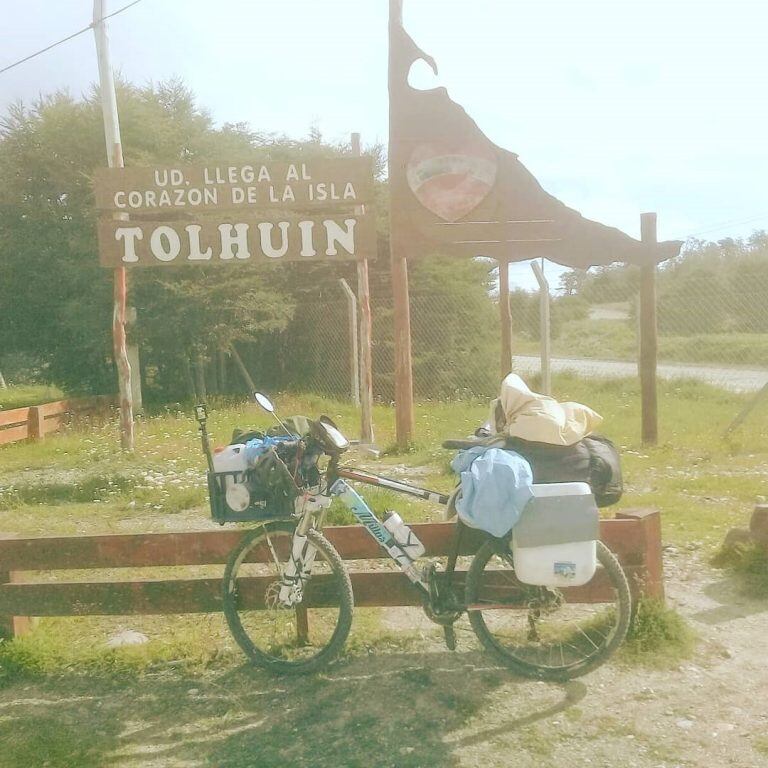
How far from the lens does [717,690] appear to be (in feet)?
Answer: 12.9

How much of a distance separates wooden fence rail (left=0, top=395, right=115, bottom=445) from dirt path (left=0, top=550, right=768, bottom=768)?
9.53m

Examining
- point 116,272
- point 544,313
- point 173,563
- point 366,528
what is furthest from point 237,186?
point 366,528

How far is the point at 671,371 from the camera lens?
1677 cm

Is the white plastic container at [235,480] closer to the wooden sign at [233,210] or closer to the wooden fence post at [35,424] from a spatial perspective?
the wooden sign at [233,210]

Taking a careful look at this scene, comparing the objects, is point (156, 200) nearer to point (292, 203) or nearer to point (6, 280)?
point (292, 203)

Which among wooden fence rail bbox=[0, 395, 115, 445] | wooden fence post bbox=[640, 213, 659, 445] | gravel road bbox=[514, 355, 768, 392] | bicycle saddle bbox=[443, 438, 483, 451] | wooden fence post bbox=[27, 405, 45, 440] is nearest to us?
bicycle saddle bbox=[443, 438, 483, 451]

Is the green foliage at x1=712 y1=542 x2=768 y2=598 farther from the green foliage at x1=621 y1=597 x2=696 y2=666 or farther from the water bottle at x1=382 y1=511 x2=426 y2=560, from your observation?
the water bottle at x1=382 y1=511 x2=426 y2=560

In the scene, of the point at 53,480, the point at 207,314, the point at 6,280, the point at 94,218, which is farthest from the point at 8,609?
the point at 6,280

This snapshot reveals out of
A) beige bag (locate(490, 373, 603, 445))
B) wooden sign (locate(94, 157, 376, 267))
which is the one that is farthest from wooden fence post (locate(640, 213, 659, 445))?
beige bag (locate(490, 373, 603, 445))

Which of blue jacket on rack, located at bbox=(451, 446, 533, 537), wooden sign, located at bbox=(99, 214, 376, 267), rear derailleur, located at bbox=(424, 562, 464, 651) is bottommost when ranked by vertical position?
rear derailleur, located at bbox=(424, 562, 464, 651)

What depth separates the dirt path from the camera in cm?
347

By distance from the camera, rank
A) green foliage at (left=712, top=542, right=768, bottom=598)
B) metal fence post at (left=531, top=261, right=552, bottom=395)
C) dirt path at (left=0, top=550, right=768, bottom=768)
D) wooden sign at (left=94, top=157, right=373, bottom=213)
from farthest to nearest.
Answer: wooden sign at (left=94, top=157, right=373, bottom=213), metal fence post at (left=531, top=261, right=552, bottom=395), green foliage at (left=712, top=542, right=768, bottom=598), dirt path at (left=0, top=550, right=768, bottom=768)

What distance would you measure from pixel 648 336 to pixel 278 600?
736 cm

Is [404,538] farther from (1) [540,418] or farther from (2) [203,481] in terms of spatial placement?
(2) [203,481]
